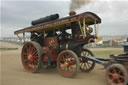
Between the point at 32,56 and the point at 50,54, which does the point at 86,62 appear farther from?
the point at 32,56

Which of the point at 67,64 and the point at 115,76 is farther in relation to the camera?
the point at 67,64

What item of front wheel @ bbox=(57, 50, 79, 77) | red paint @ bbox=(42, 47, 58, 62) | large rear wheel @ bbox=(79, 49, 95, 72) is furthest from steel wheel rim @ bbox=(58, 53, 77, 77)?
large rear wheel @ bbox=(79, 49, 95, 72)

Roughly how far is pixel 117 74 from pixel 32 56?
393 centimetres

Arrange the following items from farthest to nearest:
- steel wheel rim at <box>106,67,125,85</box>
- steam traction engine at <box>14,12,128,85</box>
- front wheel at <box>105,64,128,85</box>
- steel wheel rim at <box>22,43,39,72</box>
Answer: steel wheel rim at <box>22,43,39,72</box>
steam traction engine at <box>14,12,128,85</box>
steel wheel rim at <box>106,67,125,85</box>
front wheel at <box>105,64,128,85</box>

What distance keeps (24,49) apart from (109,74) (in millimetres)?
4504

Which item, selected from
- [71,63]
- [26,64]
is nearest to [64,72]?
[71,63]

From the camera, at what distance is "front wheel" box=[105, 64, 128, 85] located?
13.5 ft

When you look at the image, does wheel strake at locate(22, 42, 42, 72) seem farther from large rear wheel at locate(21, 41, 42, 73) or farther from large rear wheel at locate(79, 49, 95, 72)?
large rear wheel at locate(79, 49, 95, 72)

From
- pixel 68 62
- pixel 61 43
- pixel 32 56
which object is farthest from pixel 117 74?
pixel 32 56

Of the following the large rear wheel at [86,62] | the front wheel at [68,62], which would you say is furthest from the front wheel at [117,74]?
the large rear wheel at [86,62]

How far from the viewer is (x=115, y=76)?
4316mm

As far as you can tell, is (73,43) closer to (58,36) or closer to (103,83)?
(58,36)

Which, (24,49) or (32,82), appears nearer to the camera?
(32,82)

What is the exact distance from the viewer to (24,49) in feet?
24.0
